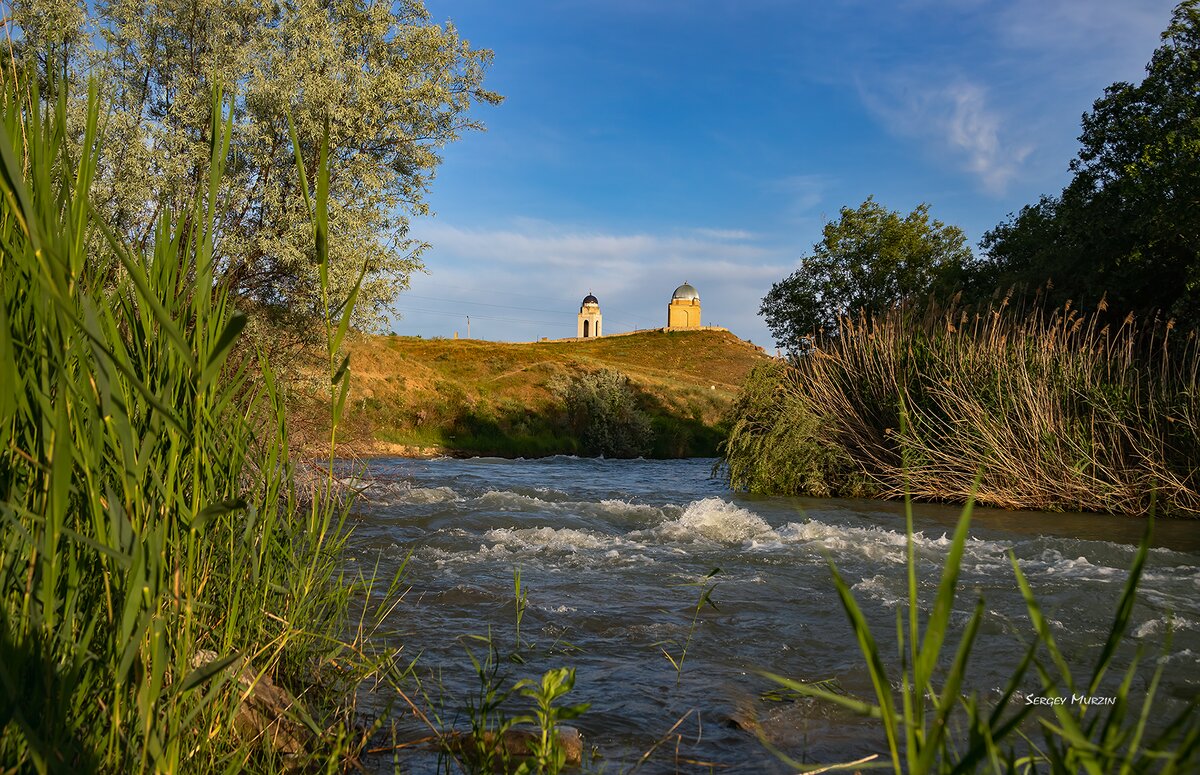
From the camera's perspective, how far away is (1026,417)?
15852 mm

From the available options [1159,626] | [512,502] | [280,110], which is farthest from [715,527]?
[280,110]

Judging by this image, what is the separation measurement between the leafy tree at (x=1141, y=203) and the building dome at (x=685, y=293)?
102 m

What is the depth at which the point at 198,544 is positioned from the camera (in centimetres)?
249

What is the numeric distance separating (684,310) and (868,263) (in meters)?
88.7

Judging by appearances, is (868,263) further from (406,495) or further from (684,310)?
(684,310)

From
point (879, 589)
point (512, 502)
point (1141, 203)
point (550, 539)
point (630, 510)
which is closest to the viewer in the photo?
point (879, 589)

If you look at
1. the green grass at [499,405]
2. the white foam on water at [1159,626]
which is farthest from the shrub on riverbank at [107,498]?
the green grass at [499,405]

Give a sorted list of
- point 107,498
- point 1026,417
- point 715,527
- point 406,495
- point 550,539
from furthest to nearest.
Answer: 1. point 406,495
2. point 1026,417
3. point 715,527
4. point 550,539
5. point 107,498

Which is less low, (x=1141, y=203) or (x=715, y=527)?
(x=1141, y=203)

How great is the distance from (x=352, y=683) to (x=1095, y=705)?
4127mm

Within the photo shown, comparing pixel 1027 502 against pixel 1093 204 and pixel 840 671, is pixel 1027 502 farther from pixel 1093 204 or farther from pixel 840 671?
pixel 840 671

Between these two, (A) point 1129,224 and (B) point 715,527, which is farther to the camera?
(A) point 1129,224

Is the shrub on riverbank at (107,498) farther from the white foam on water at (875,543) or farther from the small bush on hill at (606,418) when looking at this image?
the small bush on hill at (606,418)

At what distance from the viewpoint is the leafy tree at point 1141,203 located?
18703 mm
